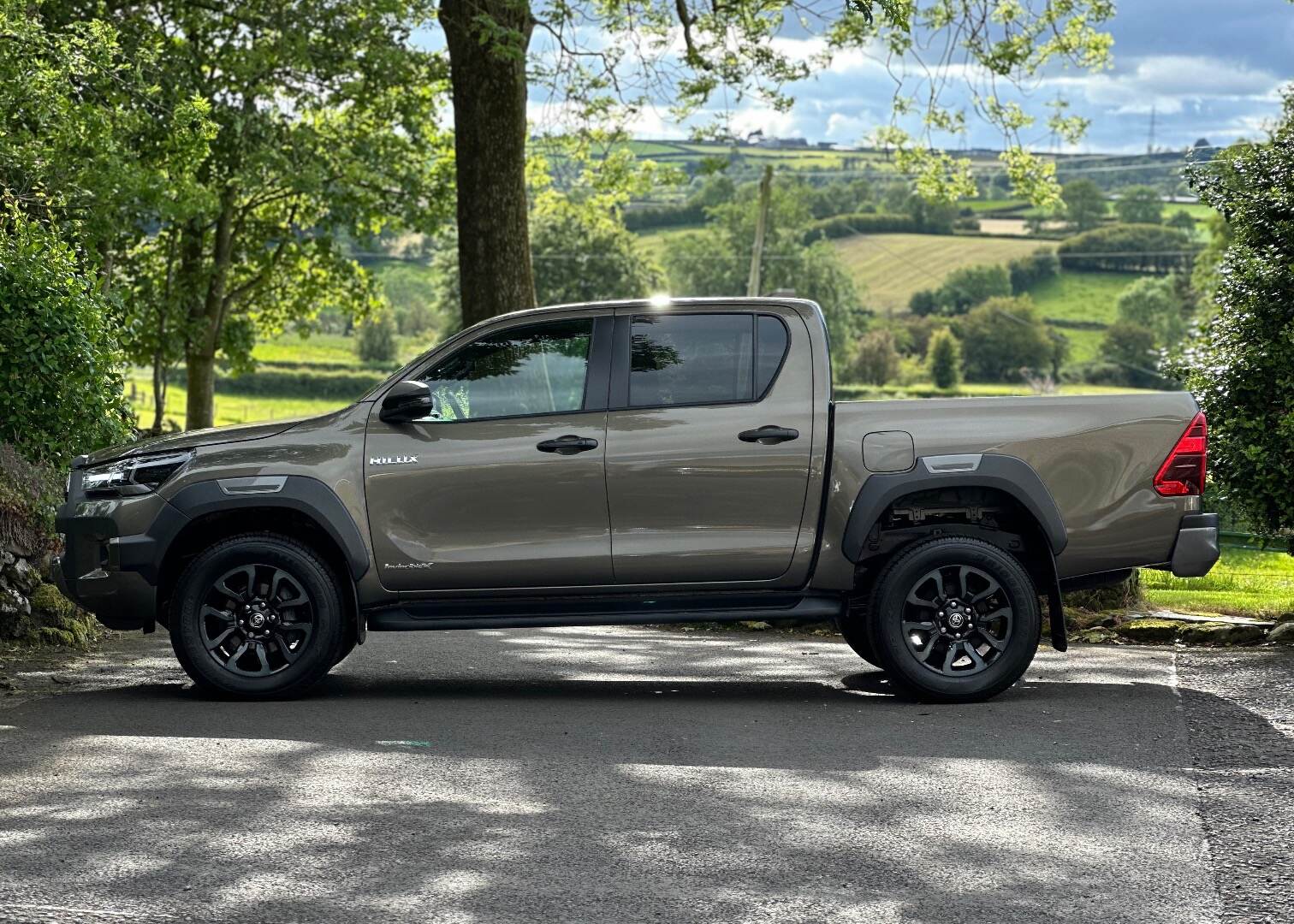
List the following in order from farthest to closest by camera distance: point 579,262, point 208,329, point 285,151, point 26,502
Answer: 1. point 579,262
2. point 208,329
3. point 285,151
4. point 26,502

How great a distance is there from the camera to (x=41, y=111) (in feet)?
43.5

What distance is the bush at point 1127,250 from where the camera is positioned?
16212cm

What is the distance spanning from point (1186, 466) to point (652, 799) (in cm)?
375

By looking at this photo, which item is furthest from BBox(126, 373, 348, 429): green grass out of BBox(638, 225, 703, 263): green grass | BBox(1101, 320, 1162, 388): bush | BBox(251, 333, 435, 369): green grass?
BBox(1101, 320, 1162, 388): bush

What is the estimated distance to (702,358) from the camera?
859 centimetres

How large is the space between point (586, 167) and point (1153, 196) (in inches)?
6265

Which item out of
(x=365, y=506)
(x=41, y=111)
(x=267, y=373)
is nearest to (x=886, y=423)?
(x=365, y=506)

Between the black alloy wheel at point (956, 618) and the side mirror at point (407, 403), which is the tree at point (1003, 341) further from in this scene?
the side mirror at point (407, 403)

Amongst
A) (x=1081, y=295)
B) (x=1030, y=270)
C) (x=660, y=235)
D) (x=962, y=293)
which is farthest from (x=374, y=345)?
(x=1081, y=295)

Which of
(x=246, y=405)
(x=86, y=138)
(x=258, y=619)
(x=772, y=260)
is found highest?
(x=772, y=260)

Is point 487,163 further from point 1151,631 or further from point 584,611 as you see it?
point 584,611

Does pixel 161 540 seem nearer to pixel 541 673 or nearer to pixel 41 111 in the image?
pixel 541 673

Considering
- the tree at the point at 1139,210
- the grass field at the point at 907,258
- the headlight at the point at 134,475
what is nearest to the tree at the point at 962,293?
the grass field at the point at 907,258

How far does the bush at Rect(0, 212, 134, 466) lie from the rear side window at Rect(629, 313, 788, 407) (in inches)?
199
